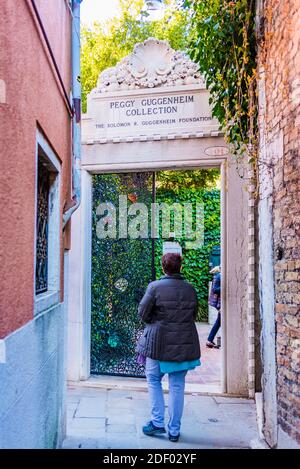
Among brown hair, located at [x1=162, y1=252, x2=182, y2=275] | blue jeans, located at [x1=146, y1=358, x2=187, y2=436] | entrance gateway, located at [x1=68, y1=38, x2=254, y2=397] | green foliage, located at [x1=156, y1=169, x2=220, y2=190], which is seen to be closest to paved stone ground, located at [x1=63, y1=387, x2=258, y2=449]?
blue jeans, located at [x1=146, y1=358, x2=187, y2=436]

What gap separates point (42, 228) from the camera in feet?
12.4

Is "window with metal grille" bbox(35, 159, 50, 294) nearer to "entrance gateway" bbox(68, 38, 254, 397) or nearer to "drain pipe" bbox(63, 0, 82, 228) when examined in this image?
"drain pipe" bbox(63, 0, 82, 228)

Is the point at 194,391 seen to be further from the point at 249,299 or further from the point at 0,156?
the point at 0,156

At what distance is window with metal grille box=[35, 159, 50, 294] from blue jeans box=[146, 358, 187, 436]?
1.37 m

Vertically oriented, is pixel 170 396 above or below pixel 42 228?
below

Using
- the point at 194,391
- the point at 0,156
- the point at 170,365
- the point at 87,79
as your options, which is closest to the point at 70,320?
the point at 194,391

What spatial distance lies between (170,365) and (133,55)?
4.35m

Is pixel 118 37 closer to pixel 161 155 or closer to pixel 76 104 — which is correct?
pixel 161 155

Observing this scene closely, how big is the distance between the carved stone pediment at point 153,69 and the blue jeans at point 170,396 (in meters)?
3.83

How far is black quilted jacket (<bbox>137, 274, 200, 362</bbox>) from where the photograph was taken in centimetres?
429

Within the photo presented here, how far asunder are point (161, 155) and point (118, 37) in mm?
11262

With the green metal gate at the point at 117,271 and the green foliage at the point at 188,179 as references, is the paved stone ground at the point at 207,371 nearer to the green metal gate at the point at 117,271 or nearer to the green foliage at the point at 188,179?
the green metal gate at the point at 117,271

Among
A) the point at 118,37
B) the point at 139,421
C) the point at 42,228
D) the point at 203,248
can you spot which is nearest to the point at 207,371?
the point at 139,421
